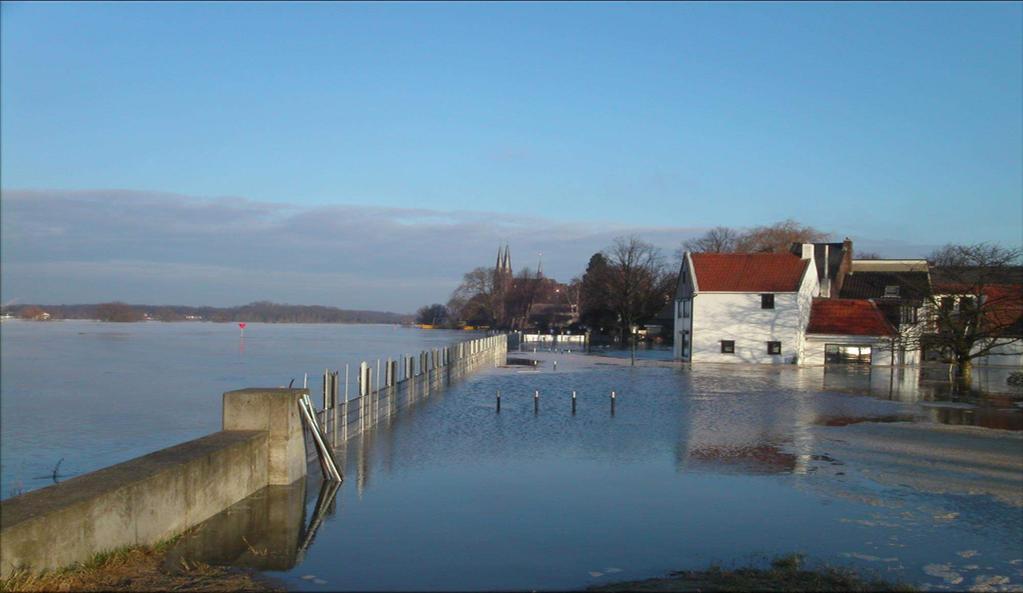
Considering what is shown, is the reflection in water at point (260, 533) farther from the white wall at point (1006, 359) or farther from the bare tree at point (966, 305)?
the white wall at point (1006, 359)

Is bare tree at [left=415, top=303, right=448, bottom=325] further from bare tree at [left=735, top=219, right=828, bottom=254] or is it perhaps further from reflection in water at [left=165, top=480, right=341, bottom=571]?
reflection in water at [left=165, top=480, right=341, bottom=571]

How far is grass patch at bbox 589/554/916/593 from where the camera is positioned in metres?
7.11

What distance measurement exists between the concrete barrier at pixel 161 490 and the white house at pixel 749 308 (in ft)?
129

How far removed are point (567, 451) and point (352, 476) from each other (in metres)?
4.91

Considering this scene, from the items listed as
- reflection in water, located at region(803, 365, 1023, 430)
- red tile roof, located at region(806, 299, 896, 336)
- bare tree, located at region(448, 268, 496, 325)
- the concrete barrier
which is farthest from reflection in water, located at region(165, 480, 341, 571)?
bare tree, located at region(448, 268, 496, 325)

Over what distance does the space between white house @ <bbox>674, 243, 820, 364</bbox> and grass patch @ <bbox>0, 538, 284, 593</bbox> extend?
143ft

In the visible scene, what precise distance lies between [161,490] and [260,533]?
141 centimetres

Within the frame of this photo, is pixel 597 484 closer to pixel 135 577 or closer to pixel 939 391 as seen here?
pixel 135 577

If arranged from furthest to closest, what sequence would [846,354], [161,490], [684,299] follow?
→ [684,299]
[846,354]
[161,490]

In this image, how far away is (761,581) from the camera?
7.31 meters

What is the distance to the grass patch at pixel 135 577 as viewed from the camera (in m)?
6.26

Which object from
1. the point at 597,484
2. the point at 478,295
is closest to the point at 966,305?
the point at 597,484

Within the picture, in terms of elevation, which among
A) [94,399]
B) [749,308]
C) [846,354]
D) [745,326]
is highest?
[749,308]

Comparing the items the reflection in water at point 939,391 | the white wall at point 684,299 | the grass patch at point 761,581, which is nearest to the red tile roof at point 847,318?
the reflection in water at point 939,391
